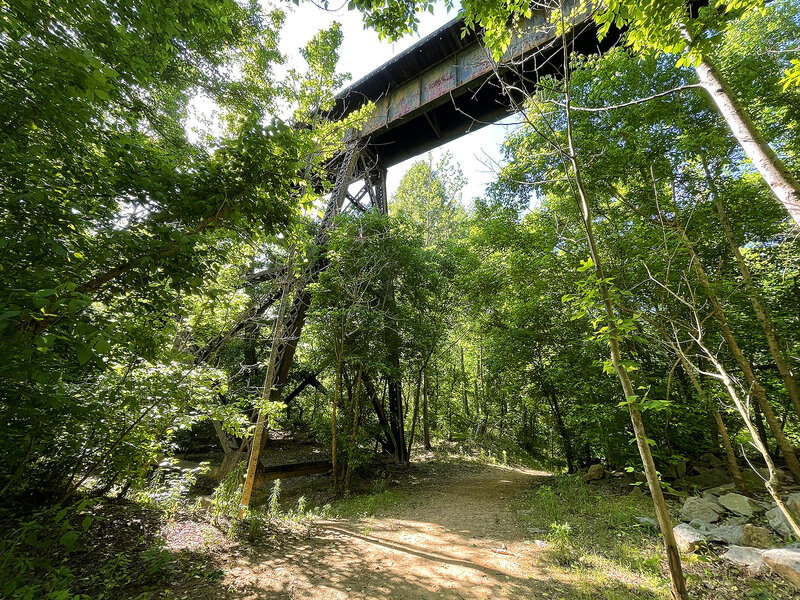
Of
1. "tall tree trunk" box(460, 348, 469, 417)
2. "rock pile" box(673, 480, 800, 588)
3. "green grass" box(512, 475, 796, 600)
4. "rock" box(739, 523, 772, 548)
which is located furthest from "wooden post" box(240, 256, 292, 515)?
"tall tree trunk" box(460, 348, 469, 417)

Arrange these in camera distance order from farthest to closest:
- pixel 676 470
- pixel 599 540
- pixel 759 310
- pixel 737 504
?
pixel 676 470 → pixel 759 310 → pixel 737 504 → pixel 599 540

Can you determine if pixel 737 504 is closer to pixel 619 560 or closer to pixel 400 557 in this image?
pixel 619 560

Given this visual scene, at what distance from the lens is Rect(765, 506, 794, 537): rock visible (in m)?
3.47

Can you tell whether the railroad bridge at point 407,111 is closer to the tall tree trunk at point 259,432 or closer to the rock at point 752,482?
the tall tree trunk at point 259,432

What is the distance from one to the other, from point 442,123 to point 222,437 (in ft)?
35.7

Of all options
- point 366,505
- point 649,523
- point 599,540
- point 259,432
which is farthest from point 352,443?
point 649,523

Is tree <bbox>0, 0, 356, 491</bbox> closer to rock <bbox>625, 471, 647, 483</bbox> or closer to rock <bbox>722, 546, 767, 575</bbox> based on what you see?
rock <bbox>722, 546, 767, 575</bbox>

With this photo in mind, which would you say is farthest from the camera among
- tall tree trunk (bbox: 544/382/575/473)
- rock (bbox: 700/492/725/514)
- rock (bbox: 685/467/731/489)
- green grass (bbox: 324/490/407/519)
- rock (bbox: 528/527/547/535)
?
tall tree trunk (bbox: 544/382/575/473)

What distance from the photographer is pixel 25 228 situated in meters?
1.88

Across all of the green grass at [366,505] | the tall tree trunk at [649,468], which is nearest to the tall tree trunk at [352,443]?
the green grass at [366,505]

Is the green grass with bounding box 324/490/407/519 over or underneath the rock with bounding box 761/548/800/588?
underneath

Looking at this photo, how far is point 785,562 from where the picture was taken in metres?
2.76

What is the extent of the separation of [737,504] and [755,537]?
1.02m

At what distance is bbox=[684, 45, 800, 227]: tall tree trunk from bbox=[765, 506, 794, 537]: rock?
12.7ft
